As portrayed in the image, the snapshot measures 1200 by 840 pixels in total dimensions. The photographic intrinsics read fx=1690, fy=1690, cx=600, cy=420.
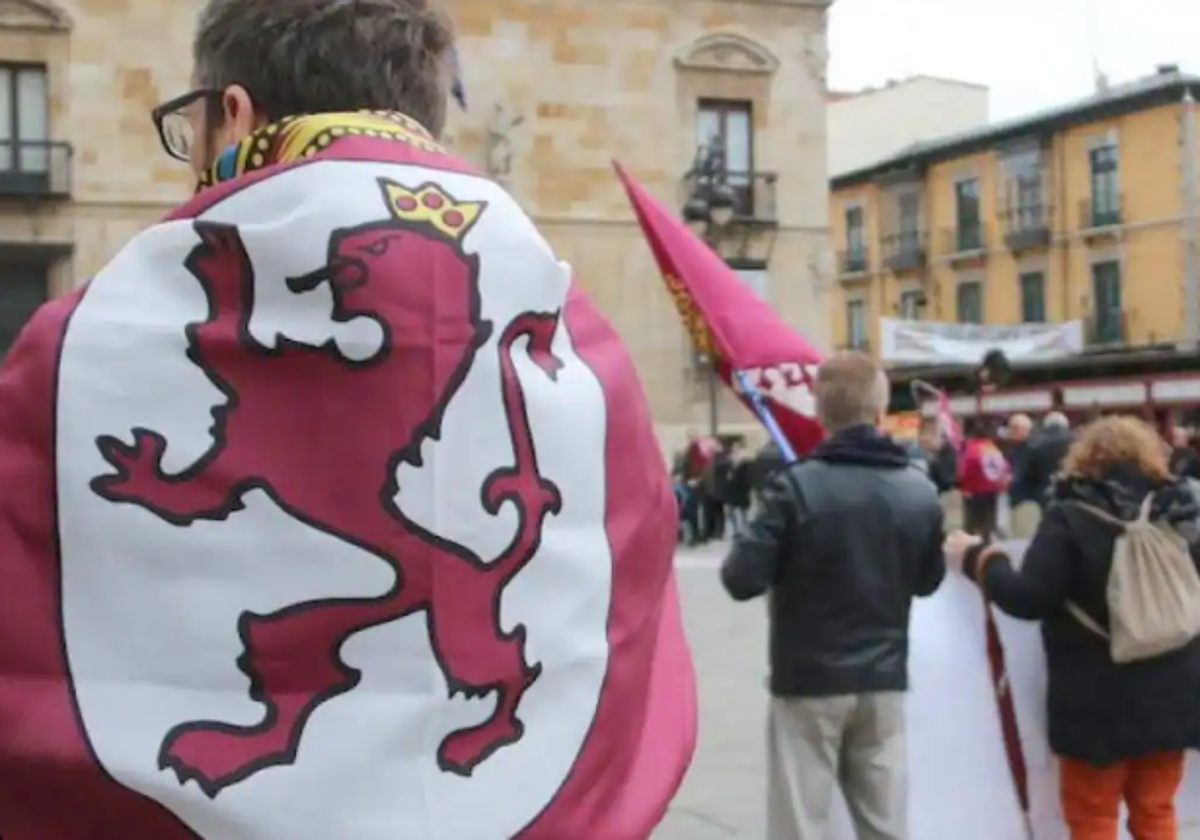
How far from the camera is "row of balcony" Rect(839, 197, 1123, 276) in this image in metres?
40.0

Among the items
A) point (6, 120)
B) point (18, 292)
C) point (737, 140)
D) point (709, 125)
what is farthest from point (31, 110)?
point (737, 140)

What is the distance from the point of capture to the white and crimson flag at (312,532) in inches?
51.3

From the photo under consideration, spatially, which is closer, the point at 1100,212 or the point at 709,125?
the point at 709,125

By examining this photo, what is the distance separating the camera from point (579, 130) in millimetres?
26188

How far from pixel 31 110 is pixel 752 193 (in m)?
11.0

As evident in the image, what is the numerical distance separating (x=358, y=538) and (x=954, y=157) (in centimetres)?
4406

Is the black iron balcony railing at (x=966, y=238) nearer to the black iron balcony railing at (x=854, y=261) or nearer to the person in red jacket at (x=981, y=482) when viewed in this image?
the black iron balcony railing at (x=854, y=261)

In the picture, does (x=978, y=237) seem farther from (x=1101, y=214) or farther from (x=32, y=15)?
(x=32, y=15)

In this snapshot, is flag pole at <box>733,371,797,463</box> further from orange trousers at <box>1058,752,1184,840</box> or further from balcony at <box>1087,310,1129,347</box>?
balcony at <box>1087,310,1129,347</box>

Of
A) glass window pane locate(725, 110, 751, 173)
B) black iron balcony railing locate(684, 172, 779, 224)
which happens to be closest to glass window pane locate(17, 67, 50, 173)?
black iron balcony railing locate(684, 172, 779, 224)

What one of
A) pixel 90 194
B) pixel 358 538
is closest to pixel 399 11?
pixel 358 538

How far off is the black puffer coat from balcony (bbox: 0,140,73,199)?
843 inches

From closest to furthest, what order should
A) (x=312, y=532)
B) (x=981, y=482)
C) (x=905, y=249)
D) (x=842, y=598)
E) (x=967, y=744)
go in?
(x=312, y=532) < (x=842, y=598) < (x=967, y=744) < (x=981, y=482) < (x=905, y=249)

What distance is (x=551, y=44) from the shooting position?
26266mm
